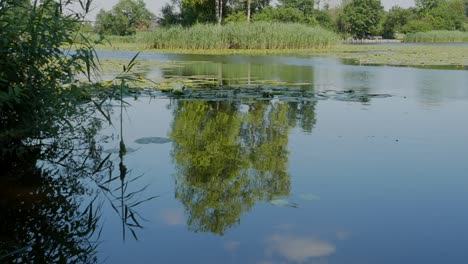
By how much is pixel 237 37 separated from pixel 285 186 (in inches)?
854

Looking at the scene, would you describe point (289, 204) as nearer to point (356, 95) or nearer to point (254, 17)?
point (356, 95)

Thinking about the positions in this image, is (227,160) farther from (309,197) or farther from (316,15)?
(316,15)

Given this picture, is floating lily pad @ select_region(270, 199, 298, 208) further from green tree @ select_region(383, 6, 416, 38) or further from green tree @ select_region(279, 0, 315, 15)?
green tree @ select_region(383, 6, 416, 38)

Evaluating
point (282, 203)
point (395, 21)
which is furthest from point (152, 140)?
point (395, 21)

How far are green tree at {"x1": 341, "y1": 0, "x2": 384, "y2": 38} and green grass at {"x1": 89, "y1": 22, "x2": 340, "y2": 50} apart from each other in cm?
3390

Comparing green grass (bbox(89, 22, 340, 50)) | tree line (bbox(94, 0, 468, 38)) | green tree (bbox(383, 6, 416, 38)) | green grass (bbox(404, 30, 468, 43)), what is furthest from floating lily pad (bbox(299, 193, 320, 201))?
green tree (bbox(383, 6, 416, 38))

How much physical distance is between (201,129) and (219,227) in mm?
2486

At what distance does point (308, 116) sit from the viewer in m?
5.89

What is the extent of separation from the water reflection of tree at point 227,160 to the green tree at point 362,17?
5442 centimetres

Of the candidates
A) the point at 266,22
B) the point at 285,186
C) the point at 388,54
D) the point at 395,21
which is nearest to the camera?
the point at 285,186

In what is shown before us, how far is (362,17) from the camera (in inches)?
2263

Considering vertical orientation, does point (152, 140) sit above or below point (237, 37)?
below

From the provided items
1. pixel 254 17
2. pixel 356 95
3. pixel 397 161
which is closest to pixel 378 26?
pixel 254 17

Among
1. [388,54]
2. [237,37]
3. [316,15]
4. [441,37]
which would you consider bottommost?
[388,54]
